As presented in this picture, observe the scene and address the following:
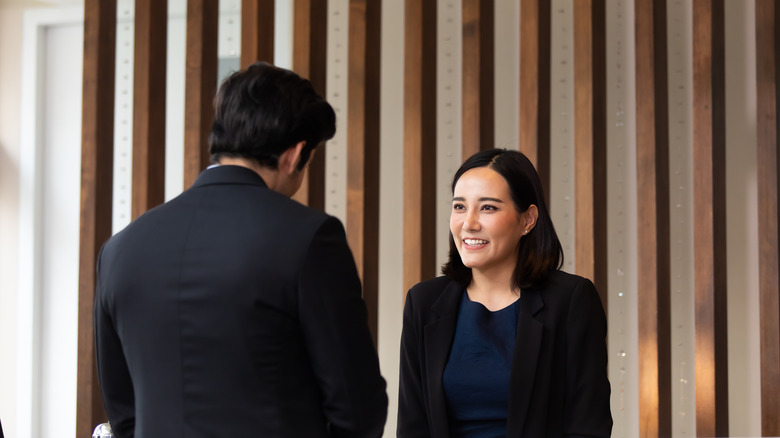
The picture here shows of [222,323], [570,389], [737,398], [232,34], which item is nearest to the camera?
[222,323]

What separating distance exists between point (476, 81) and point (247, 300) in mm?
2293

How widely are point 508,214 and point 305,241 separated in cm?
87

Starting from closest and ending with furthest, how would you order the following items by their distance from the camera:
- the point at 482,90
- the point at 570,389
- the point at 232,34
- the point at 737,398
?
the point at 570,389, the point at 482,90, the point at 737,398, the point at 232,34

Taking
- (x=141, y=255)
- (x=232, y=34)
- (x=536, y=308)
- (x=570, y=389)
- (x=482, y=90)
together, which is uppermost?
(x=232, y=34)

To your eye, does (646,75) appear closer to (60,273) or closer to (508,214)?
(508,214)

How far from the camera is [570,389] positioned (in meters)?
1.89

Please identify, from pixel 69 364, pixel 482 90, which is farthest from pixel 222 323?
pixel 69 364

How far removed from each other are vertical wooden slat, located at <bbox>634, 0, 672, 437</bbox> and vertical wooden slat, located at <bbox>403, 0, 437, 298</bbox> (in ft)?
2.86

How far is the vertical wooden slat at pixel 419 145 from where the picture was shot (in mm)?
3285

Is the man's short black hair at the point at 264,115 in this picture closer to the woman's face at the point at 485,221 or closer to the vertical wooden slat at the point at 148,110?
the woman's face at the point at 485,221

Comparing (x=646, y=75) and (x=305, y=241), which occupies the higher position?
(x=646, y=75)

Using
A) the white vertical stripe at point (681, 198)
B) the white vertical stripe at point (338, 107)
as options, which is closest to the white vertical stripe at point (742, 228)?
the white vertical stripe at point (681, 198)

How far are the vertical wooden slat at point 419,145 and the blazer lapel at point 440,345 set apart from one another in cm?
117

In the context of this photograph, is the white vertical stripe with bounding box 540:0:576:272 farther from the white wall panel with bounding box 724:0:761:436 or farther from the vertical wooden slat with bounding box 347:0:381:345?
the vertical wooden slat with bounding box 347:0:381:345
